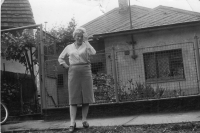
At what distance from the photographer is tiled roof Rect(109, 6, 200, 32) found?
12047mm

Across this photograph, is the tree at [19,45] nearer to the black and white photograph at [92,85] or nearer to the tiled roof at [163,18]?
the black and white photograph at [92,85]

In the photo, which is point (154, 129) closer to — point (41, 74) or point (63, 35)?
point (41, 74)

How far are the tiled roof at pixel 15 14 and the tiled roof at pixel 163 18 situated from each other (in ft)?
14.0

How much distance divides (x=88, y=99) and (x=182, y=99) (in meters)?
2.33

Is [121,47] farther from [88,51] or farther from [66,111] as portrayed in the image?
[88,51]

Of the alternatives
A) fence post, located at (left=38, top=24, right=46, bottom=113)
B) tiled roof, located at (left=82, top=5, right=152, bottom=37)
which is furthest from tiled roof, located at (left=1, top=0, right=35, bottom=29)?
tiled roof, located at (left=82, top=5, right=152, bottom=37)

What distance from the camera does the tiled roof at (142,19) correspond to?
12.2 meters

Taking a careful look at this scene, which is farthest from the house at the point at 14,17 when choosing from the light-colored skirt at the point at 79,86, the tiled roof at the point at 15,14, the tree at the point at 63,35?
the light-colored skirt at the point at 79,86

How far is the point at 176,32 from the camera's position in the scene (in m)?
11.8

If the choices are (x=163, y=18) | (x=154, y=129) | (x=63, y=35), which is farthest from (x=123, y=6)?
(x=154, y=129)

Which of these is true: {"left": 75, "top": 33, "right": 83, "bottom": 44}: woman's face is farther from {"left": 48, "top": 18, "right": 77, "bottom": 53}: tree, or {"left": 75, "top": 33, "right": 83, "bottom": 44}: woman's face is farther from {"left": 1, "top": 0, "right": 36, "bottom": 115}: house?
{"left": 48, "top": 18, "right": 77, "bottom": 53}: tree

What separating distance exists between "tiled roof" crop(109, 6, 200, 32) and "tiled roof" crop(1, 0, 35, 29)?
427 cm

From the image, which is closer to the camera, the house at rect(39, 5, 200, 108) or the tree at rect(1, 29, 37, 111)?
the house at rect(39, 5, 200, 108)

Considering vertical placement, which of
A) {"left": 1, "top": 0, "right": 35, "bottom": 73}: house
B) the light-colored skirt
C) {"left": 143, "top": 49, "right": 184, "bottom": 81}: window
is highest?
{"left": 1, "top": 0, "right": 35, "bottom": 73}: house
